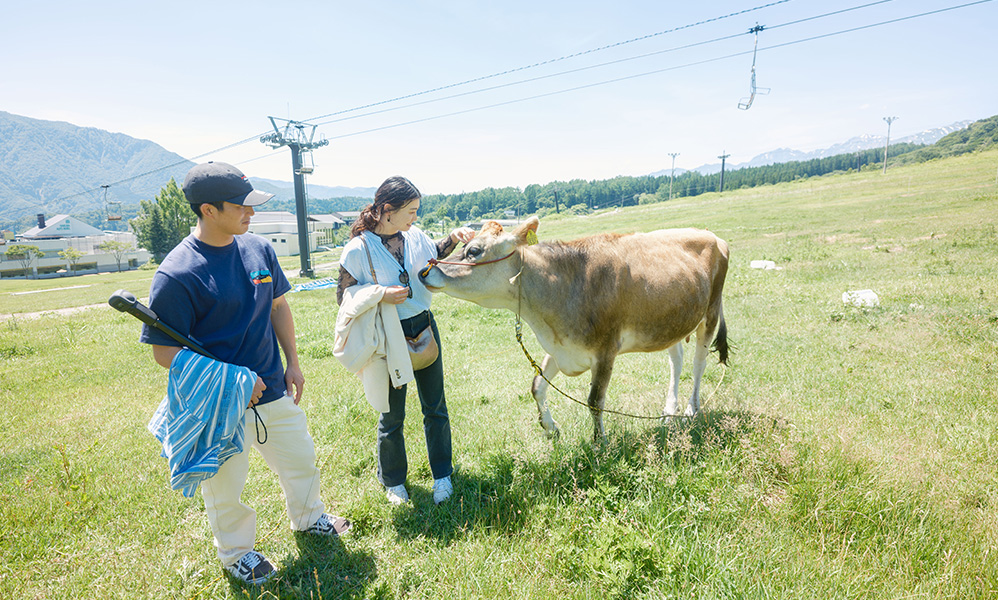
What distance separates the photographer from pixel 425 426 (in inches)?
153

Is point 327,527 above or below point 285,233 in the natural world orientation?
below

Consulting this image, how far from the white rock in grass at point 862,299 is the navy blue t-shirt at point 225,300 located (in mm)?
10429

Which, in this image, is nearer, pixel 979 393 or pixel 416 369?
pixel 416 369

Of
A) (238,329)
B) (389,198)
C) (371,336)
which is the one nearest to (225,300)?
(238,329)

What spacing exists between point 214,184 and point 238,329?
91 centimetres

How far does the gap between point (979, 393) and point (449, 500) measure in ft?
19.3

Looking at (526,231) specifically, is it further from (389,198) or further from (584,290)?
(389,198)

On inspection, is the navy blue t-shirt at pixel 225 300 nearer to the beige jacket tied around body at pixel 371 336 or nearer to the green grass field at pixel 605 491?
the beige jacket tied around body at pixel 371 336

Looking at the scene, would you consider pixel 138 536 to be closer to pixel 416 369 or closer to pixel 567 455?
pixel 416 369

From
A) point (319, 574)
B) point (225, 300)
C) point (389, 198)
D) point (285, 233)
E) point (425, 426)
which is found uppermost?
point (389, 198)

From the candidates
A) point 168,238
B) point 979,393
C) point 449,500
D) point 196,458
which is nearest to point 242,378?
point 196,458

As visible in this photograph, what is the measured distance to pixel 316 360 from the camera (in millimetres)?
8547

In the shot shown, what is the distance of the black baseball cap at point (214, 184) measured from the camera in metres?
2.69

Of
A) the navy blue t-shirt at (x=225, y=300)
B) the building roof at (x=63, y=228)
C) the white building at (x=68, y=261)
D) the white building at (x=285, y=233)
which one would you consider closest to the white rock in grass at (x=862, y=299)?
the navy blue t-shirt at (x=225, y=300)
